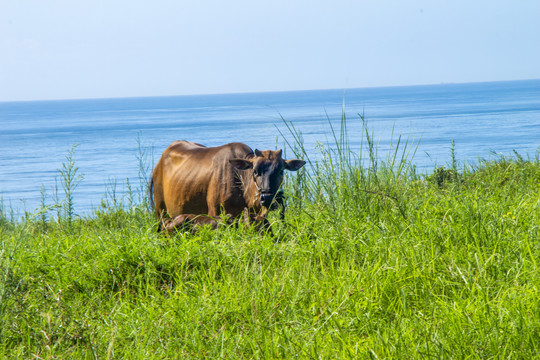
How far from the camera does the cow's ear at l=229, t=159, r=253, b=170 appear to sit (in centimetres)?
594

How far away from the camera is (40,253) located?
209 inches

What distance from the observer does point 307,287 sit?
4.30m

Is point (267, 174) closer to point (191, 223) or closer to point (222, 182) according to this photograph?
point (222, 182)

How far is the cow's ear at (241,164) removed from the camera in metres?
5.94

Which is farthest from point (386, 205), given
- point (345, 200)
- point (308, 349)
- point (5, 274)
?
point (5, 274)

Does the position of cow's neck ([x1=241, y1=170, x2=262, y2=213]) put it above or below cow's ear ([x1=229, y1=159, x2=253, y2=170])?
below

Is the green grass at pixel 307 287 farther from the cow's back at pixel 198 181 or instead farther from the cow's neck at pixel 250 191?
the cow's back at pixel 198 181

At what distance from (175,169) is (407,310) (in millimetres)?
3915

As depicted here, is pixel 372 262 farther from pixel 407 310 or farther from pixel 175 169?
pixel 175 169

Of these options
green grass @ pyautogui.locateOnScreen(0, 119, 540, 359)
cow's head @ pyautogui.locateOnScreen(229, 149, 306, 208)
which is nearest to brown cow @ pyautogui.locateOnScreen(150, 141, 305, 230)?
cow's head @ pyautogui.locateOnScreen(229, 149, 306, 208)

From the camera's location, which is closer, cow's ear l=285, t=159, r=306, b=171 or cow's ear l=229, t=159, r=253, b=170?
cow's ear l=229, t=159, r=253, b=170

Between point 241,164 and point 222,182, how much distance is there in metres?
0.35

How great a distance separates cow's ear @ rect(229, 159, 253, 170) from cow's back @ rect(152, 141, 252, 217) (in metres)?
0.13

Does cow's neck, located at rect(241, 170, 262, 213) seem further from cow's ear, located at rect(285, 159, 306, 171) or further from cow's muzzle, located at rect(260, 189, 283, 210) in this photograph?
cow's ear, located at rect(285, 159, 306, 171)
